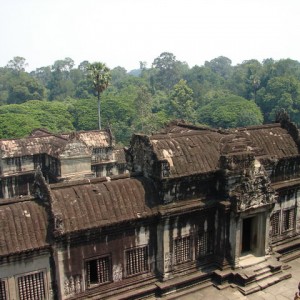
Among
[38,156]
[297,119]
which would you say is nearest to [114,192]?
[38,156]

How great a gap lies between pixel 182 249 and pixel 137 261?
7.35ft

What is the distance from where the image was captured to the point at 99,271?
50.1 feet

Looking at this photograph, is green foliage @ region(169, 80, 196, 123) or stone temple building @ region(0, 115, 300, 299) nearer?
stone temple building @ region(0, 115, 300, 299)

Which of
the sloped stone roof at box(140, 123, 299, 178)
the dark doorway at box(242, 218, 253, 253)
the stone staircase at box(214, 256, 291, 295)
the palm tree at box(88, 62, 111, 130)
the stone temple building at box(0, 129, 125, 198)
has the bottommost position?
the stone staircase at box(214, 256, 291, 295)

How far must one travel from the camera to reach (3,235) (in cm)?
1338

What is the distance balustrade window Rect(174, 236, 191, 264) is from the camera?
1694cm

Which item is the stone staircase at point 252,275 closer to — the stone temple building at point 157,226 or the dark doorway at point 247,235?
the stone temple building at point 157,226

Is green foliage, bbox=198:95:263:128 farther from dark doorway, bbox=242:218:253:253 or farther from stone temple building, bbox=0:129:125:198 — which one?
dark doorway, bbox=242:218:253:253

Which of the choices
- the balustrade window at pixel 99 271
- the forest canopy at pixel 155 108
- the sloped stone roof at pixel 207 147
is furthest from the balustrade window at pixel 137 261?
the forest canopy at pixel 155 108

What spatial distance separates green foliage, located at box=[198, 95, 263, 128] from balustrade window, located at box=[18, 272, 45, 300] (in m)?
65.4

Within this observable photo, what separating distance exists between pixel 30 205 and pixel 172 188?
596 cm

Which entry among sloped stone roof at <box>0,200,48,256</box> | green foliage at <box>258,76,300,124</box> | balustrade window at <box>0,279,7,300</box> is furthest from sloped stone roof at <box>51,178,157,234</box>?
green foliage at <box>258,76,300,124</box>

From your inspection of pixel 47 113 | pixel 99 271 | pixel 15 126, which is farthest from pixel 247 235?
pixel 47 113

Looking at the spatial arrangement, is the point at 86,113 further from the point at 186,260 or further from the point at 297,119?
the point at 186,260
